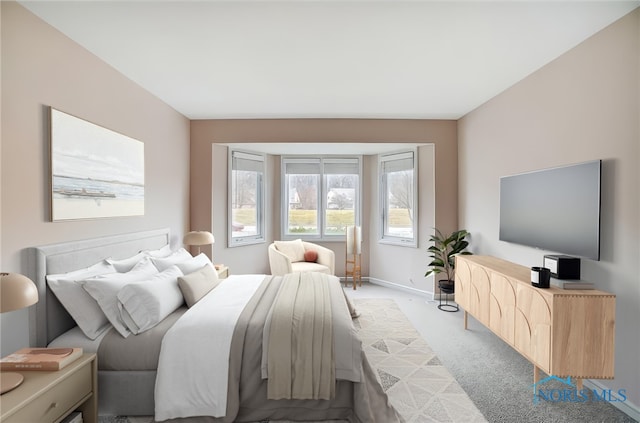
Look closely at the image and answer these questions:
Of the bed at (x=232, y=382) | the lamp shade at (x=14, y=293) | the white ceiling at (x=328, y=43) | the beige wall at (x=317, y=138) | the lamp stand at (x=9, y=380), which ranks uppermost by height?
the white ceiling at (x=328, y=43)

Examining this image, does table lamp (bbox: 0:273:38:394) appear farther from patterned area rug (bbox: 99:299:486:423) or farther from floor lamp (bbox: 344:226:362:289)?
floor lamp (bbox: 344:226:362:289)

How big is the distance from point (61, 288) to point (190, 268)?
3.57 ft

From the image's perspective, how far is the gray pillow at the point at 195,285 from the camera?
2672 mm

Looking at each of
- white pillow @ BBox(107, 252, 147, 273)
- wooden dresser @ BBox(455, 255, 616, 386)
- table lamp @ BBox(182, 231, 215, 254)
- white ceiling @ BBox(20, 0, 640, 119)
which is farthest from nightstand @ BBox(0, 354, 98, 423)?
wooden dresser @ BBox(455, 255, 616, 386)

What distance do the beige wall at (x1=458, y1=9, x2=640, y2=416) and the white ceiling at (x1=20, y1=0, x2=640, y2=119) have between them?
18 cm

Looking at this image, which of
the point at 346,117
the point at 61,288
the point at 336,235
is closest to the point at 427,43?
the point at 346,117

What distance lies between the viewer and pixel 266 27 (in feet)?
7.79

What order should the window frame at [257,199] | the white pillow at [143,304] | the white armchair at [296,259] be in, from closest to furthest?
1. the white pillow at [143,304]
2. the white armchair at [296,259]
3. the window frame at [257,199]

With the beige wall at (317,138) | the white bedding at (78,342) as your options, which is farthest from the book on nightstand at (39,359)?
the beige wall at (317,138)

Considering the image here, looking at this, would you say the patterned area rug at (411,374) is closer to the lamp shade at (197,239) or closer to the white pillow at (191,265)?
the white pillow at (191,265)

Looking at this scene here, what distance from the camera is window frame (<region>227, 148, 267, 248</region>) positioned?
5051 millimetres

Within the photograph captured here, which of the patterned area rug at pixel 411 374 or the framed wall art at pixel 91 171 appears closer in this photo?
the patterned area rug at pixel 411 374

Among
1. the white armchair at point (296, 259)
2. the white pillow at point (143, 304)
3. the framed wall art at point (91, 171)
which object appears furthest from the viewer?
the white armchair at point (296, 259)

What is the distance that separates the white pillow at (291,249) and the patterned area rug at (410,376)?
5.20 ft
